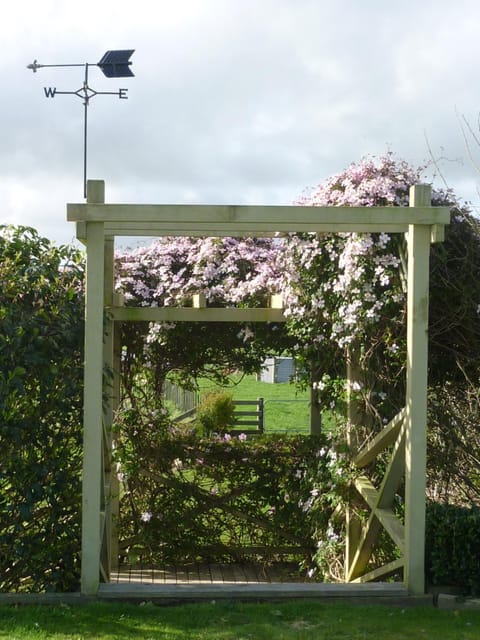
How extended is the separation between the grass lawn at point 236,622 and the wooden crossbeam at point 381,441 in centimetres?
122

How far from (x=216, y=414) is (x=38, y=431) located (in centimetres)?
358

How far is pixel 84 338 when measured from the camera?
18.8 ft

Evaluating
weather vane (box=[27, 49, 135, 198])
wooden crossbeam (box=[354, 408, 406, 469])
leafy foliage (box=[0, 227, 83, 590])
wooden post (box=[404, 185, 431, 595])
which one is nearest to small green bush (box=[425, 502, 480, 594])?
wooden post (box=[404, 185, 431, 595])

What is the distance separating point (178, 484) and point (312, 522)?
1.42m

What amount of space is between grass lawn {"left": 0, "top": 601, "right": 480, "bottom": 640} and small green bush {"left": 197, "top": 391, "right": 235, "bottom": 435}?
11.8 feet

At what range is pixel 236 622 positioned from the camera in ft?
16.5

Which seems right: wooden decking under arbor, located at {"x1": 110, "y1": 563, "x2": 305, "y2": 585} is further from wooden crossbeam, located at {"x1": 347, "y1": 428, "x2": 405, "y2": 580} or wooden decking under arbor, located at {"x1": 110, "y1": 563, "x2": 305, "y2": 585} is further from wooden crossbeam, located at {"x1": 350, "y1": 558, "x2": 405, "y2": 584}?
wooden crossbeam, located at {"x1": 350, "y1": 558, "x2": 405, "y2": 584}

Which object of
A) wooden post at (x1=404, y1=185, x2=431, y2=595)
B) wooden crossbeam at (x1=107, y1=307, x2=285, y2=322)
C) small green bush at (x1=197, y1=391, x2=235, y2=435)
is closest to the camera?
wooden post at (x1=404, y1=185, x2=431, y2=595)

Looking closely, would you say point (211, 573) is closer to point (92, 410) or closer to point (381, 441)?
point (381, 441)

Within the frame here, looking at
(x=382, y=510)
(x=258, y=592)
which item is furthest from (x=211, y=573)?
(x=258, y=592)

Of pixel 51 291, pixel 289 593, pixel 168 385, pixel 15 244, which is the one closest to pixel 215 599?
pixel 289 593

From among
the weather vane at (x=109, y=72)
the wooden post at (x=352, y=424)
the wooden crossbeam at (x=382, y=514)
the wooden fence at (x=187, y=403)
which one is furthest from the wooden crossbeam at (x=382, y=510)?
the weather vane at (x=109, y=72)

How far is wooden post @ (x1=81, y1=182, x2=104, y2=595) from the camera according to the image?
5.35 m

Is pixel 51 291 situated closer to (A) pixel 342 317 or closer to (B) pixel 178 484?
(A) pixel 342 317
